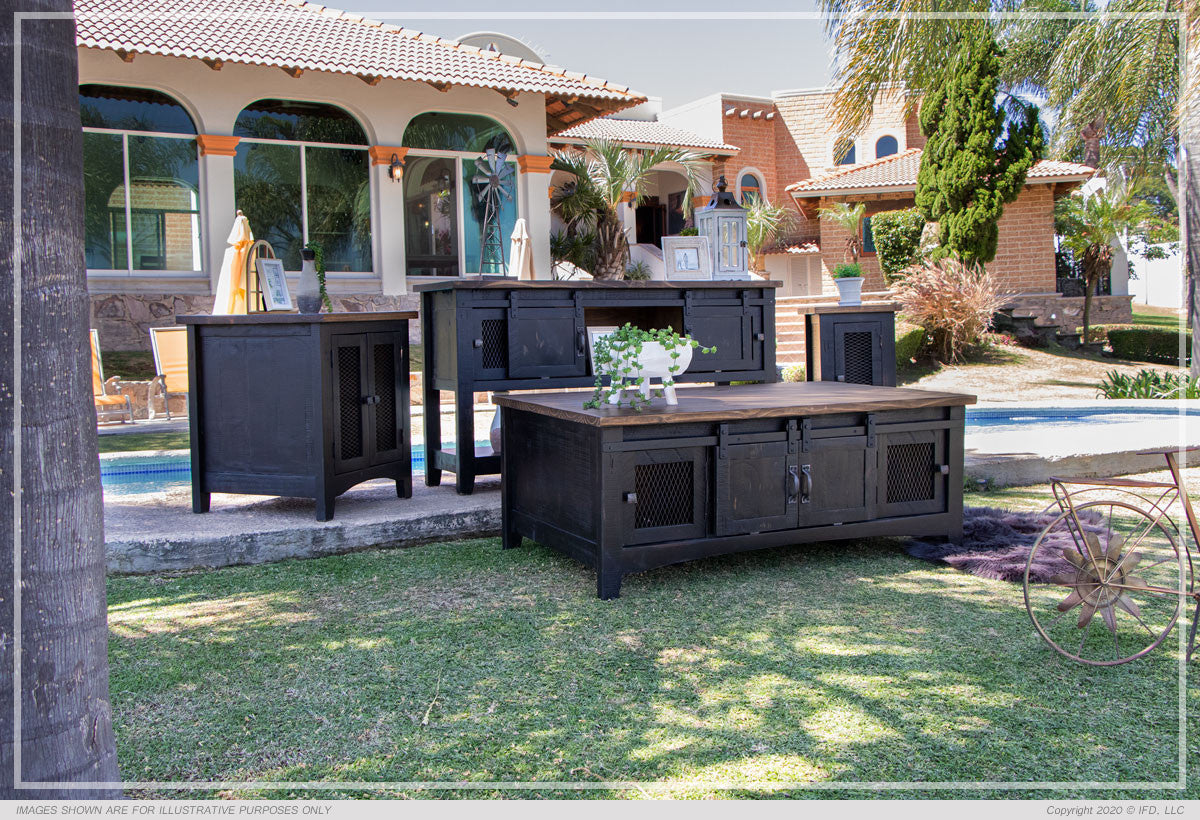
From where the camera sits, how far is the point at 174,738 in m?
2.74

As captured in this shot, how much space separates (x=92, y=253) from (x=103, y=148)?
1.38m

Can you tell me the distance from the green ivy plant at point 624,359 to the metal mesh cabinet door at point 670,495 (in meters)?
0.28

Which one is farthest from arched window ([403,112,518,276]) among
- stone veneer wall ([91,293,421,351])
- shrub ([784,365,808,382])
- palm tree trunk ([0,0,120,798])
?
palm tree trunk ([0,0,120,798])

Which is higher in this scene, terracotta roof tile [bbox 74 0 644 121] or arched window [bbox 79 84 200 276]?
terracotta roof tile [bbox 74 0 644 121]

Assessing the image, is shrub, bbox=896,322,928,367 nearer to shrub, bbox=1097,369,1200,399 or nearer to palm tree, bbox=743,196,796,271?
shrub, bbox=1097,369,1200,399

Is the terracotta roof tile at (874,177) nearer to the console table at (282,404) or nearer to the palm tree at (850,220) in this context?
the palm tree at (850,220)

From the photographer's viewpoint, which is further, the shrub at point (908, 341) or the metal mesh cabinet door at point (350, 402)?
the shrub at point (908, 341)

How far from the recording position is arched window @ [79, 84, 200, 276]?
1284 centimetres

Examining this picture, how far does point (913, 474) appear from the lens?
15.6 feet

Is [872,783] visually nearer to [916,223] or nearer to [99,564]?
[99,564]

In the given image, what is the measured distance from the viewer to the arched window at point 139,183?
12836 mm

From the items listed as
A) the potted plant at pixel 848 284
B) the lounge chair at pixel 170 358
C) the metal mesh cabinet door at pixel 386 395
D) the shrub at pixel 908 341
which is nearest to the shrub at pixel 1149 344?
the shrub at pixel 908 341

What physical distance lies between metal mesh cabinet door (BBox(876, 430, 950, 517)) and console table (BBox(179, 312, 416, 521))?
9.01ft

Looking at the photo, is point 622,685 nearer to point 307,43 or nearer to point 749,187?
point 307,43
